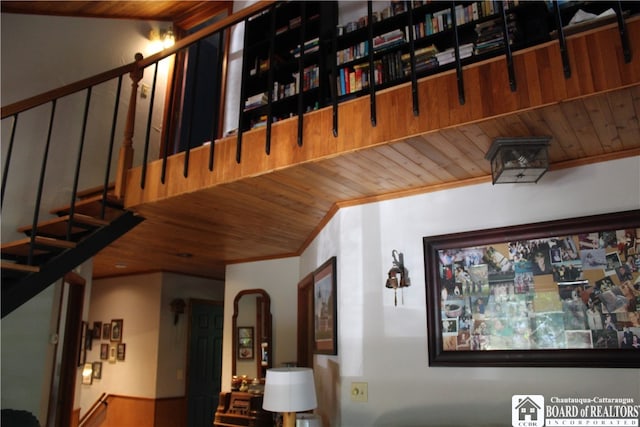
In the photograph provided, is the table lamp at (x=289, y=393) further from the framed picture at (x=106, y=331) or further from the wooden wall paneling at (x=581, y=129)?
the framed picture at (x=106, y=331)

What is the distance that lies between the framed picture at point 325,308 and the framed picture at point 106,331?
3881 mm

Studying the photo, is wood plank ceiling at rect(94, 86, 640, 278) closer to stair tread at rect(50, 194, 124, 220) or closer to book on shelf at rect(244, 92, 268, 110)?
stair tread at rect(50, 194, 124, 220)

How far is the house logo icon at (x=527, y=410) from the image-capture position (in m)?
2.27

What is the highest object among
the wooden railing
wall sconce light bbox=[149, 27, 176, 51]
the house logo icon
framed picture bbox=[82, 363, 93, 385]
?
wall sconce light bbox=[149, 27, 176, 51]

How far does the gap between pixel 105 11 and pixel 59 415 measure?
3913mm

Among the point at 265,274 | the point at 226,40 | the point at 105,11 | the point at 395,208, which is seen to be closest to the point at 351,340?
the point at 395,208

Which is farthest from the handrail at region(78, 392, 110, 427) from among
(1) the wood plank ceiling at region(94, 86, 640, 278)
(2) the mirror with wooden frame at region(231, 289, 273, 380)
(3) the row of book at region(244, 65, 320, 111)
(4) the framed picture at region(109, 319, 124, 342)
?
(3) the row of book at region(244, 65, 320, 111)

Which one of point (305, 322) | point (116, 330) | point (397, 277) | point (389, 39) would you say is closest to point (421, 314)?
point (397, 277)

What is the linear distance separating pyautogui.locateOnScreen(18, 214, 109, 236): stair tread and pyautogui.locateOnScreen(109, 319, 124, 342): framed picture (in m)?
2.97

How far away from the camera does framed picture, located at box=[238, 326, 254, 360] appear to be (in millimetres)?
4836

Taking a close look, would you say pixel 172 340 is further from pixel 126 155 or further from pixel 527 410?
pixel 527 410

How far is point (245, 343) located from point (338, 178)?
2942 millimetres

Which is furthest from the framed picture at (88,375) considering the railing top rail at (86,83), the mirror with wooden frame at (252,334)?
the railing top rail at (86,83)

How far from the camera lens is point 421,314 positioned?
268 centimetres
